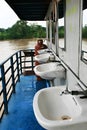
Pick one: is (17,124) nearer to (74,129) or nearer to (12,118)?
(12,118)

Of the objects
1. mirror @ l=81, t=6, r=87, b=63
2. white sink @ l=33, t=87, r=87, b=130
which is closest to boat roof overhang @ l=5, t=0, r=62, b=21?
mirror @ l=81, t=6, r=87, b=63

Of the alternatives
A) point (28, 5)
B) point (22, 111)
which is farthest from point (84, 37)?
point (28, 5)

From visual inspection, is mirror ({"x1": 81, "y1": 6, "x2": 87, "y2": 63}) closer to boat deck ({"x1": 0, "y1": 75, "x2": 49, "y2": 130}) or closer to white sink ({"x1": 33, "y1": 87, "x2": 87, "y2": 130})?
white sink ({"x1": 33, "y1": 87, "x2": 87, "y2": 130})

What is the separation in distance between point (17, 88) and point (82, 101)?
329 cm

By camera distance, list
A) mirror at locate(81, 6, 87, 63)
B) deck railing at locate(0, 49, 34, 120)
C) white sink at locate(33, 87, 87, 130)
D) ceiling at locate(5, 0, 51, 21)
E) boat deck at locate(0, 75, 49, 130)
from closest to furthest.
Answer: white sink at locate(33, 87, 87, 130), mirror at locate(81, 6, 87, 63), boat deck at locate(0, 75, 49, 130), deck railing at locate(0, 49, 34, 120), ceiling at locate(5, 0, 51, 21)

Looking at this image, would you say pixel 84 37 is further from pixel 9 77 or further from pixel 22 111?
pixel 9 77

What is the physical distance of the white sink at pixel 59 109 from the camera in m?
1.02

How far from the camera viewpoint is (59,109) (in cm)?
158

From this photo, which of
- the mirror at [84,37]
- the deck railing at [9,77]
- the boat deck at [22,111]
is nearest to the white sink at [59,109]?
the mirror at [84,37]

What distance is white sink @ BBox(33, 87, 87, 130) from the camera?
102cm

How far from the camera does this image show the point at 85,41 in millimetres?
1516

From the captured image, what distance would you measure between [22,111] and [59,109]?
164cm

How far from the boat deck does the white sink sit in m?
1.10

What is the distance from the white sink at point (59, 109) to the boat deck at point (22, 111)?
1.10 meters
